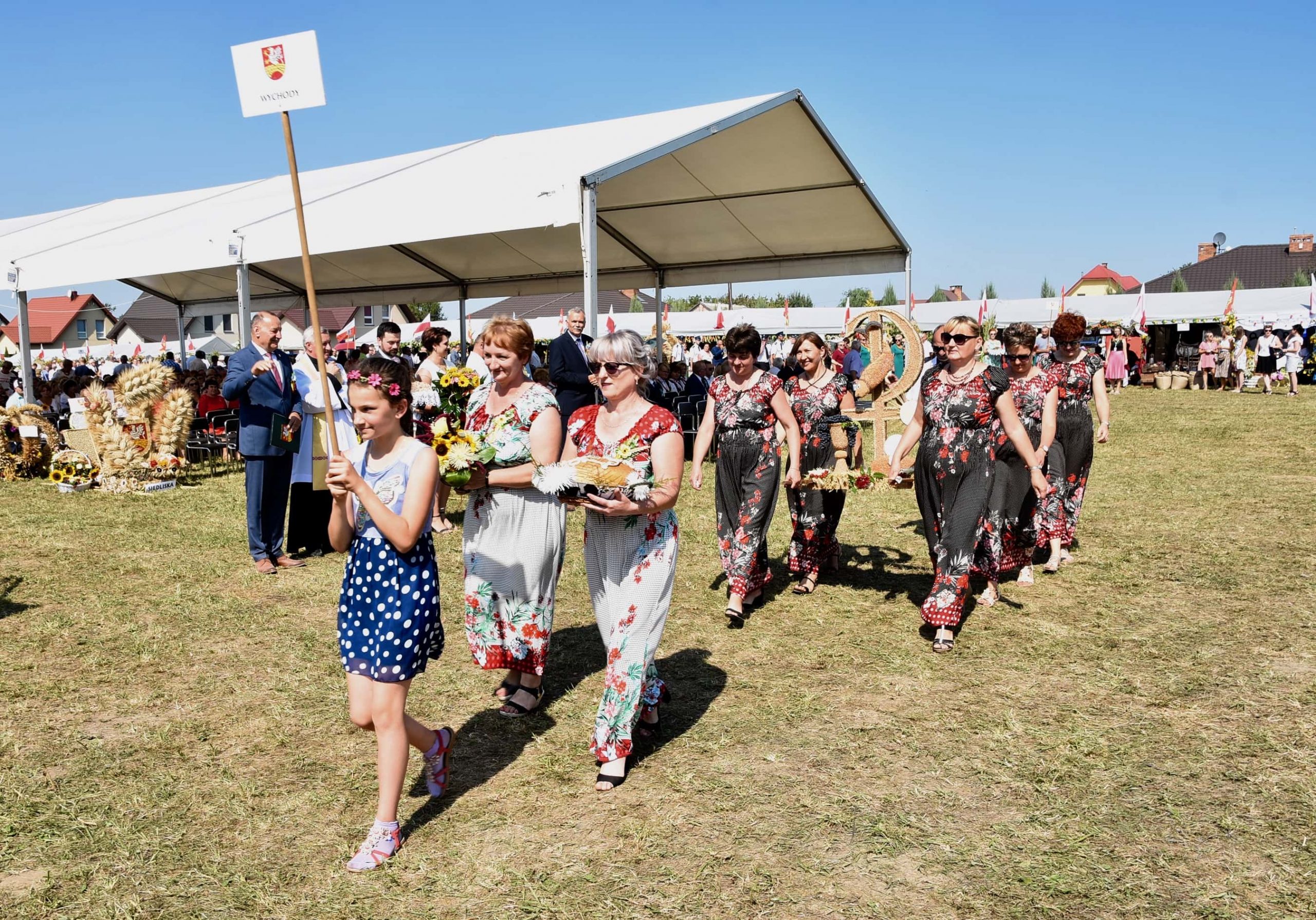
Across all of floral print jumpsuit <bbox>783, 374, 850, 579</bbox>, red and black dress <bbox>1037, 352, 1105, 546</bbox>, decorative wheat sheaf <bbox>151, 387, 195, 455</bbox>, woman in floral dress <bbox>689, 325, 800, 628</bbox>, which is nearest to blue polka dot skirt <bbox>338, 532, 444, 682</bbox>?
woman in floral dress <bbox>689, 325, 800, 628</bbox>

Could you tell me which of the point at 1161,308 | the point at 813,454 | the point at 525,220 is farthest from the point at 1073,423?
the point at 1161,308

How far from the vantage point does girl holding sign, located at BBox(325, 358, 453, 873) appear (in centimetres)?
317

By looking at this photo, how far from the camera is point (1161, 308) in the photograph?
32656mm

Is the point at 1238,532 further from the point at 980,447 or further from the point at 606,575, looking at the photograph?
the point at 606,575

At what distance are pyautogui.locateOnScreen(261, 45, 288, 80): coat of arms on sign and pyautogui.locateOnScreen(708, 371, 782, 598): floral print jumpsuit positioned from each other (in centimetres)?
375

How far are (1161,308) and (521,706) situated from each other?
34.0 meters

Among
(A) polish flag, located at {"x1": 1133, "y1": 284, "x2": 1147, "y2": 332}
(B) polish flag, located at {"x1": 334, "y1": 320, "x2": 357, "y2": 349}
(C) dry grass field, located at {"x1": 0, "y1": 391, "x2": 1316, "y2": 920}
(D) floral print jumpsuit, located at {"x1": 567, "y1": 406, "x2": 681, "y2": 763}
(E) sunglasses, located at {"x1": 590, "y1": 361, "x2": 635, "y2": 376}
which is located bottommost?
(C) dry grass field, located at {"x1": 0, "y1": 391, "x2": 1316, "y2": 920}

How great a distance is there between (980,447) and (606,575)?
275 cm

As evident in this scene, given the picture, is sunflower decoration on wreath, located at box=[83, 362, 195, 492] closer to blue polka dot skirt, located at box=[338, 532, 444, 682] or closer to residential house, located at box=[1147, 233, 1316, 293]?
blue polka dot skirt, located at box=[338, 532, 444, 682]

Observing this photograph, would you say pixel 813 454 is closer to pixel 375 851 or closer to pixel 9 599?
pixel 375 851

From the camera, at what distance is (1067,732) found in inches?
170

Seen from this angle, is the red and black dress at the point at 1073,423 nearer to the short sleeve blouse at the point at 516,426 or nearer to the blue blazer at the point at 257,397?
the short sleeve blouse at the point at 516,426

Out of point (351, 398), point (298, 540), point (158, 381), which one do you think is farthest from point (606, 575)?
point (158, 381)

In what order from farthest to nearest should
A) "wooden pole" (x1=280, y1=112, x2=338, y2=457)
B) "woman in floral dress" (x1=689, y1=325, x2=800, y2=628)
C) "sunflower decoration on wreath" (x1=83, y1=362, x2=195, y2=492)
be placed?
"sunflower decoration on wreath" (x1=83, y1=362, x2=195, y2=492) → "woman in floral dress" (x1=689, y1=325, x2=800, y2=628) → "wooden pole" (x1=280, y1=112, x2=338, y2=457)
